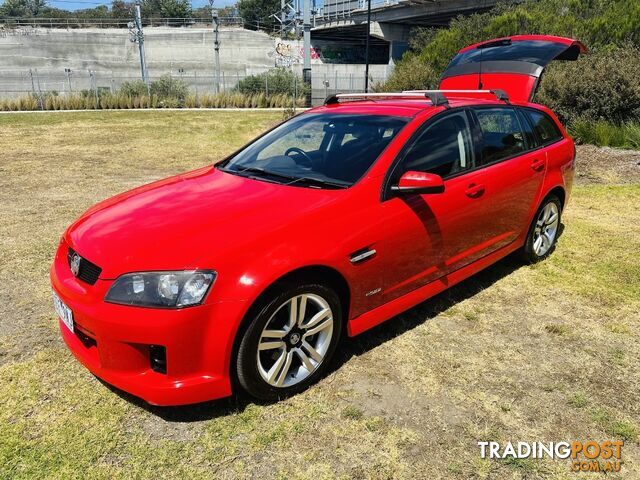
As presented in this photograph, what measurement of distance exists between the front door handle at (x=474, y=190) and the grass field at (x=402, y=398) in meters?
0.93

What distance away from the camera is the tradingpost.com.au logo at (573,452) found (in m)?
2.44

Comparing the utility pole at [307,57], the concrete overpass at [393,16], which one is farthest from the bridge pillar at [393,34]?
the utility pole at [307,57]

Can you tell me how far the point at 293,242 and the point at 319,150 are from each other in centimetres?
122

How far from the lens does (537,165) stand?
4445 mm

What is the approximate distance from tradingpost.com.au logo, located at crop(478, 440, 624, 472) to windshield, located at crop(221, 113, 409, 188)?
66.4 inches

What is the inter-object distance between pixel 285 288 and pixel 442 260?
4.73 feet

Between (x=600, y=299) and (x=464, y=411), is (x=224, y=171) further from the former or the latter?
(x=600, y=299)

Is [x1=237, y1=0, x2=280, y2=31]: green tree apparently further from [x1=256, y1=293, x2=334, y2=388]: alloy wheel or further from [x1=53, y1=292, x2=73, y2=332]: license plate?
[x1=256, y1=293, x2=334, y2=388]: alloy wheel

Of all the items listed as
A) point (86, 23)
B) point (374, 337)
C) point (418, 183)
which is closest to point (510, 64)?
point (418, 183)

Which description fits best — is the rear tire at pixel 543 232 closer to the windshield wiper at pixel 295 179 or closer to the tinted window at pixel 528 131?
the tinted window at pixel 528 131

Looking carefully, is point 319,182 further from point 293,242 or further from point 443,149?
point 443,149

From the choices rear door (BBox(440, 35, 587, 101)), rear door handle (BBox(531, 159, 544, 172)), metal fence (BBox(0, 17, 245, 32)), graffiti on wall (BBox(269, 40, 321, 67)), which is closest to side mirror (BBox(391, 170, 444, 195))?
rear door handle (BBox(531, 159, 544, 172))

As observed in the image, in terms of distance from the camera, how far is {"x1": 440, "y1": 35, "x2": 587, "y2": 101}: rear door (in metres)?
6.32

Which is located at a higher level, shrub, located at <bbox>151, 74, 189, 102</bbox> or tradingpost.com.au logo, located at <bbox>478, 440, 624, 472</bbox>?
shrub, located at <bbox>151, 74, 189, 102</bbox>
